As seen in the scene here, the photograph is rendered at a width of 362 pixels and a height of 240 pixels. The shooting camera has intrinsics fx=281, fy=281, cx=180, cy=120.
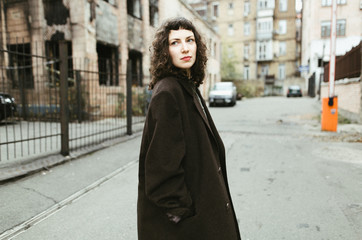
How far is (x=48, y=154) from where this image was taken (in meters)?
5.43

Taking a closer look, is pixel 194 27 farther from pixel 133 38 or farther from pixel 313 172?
pixel 133 38

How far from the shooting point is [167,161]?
4.54ft

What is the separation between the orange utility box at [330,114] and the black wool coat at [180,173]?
806 cm

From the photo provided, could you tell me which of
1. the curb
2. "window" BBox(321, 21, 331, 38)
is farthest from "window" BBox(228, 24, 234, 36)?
the curb

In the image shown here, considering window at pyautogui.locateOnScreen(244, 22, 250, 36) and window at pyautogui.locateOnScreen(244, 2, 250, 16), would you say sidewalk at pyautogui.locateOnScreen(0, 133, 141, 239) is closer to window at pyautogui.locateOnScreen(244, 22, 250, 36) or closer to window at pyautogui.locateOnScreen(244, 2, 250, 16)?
window at pyautogui.locateOnScreen(244, 22, 250, 36)

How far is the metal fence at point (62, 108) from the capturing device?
17.9 ft

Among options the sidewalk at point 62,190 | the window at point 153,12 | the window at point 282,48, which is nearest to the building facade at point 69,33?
the window at point 153,12

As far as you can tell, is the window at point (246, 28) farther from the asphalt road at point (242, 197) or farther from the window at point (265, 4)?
the asphalt road at point (242, 197)

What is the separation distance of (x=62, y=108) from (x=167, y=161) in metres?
4.55

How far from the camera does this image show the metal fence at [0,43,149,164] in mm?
5465

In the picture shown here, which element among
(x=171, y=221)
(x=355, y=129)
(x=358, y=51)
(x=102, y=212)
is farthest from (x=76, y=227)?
(x=358, y=51)

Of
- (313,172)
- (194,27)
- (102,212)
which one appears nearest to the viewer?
(194,27)

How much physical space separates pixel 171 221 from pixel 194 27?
1.13m

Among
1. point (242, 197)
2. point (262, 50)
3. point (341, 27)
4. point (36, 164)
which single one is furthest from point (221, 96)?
point (262, 50)
